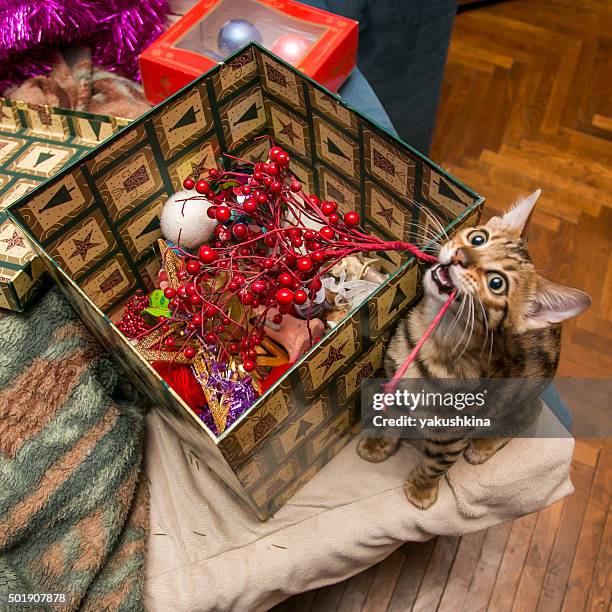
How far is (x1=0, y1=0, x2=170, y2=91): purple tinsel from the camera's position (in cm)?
107

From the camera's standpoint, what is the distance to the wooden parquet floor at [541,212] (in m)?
1.24

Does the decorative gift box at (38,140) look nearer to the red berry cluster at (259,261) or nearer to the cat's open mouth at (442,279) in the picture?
the red berry cluster at (259,261)

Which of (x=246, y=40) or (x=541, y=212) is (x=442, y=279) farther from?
(x=541, y=212)

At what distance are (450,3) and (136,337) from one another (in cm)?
97

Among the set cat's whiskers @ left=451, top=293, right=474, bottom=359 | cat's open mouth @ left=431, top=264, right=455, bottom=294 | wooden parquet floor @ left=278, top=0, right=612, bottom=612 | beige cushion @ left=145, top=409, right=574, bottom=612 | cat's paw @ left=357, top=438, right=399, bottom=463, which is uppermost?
cat's open mouth @ left=431, top=264, right=455, bottom=294

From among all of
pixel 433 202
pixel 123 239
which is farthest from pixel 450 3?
pixel 123 239

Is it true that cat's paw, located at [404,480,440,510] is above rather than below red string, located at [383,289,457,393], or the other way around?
below

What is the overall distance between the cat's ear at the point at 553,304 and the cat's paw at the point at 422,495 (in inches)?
11.5

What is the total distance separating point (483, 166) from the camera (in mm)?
1777

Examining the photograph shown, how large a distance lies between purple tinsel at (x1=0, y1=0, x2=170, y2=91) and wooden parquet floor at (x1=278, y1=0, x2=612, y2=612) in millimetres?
945

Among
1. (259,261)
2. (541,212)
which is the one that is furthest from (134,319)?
(541,212)

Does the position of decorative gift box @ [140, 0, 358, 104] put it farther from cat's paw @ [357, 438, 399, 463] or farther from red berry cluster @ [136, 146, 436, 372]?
cat's paw @ [357, 438, 399, 463]

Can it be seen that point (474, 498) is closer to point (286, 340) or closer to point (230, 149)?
point (286, 340)

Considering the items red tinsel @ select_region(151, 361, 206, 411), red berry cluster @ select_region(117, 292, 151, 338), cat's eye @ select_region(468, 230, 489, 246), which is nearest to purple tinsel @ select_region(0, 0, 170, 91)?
red berry cluster @ select_region(117, 292, 151, 338)
